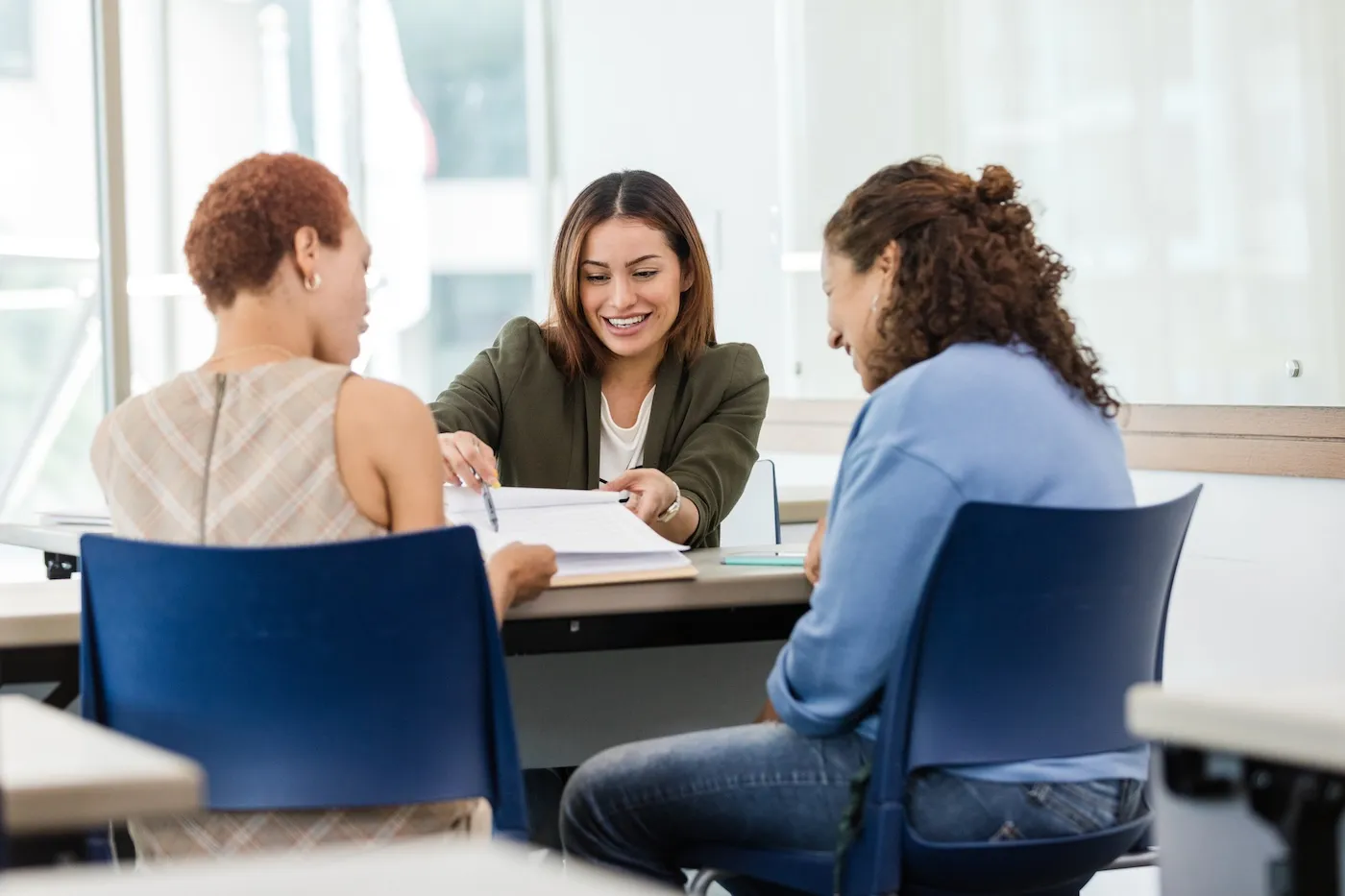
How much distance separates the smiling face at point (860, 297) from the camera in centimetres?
193

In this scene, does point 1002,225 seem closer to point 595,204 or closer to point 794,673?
point 794,673

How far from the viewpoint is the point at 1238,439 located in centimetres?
344

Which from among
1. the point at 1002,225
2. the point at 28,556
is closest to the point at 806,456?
the point at 28,556

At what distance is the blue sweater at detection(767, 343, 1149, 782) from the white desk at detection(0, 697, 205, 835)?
886 mm

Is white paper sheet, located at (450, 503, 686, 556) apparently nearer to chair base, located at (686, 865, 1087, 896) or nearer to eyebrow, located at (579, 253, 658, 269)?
chair base, located at (686, 865, 1087, 896)

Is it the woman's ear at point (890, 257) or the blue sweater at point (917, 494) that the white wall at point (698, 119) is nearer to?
the woman's ear at point (890, 257)

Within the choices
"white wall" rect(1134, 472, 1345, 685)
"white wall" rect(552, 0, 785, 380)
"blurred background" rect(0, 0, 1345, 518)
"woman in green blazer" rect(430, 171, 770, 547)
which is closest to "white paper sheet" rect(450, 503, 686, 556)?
"woman in green blazer" rect(430, 171, 770, 547)

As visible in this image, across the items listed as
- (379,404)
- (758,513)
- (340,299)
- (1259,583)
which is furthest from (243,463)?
(1259,583)

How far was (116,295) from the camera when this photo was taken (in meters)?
5.21

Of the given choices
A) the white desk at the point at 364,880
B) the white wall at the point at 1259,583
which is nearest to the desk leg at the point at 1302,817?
the white desk at the point at 364,880

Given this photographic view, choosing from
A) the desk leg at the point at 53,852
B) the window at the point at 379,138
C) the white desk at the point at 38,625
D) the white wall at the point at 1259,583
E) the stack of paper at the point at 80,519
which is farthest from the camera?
the window at the point at 379,138

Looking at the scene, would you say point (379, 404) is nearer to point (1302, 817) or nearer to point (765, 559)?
point (765, 559)

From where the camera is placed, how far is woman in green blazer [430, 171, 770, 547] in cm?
268

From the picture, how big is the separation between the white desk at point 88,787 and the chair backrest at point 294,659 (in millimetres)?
535
